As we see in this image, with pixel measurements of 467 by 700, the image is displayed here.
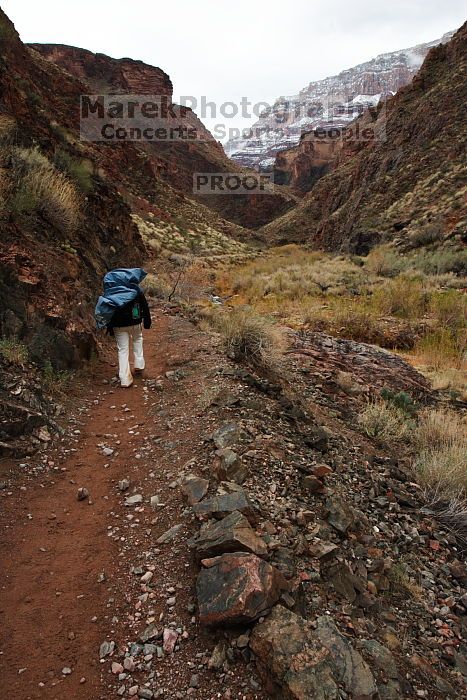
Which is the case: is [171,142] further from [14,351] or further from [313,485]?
[313,485]

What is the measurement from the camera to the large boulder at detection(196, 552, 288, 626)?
1.86 metres

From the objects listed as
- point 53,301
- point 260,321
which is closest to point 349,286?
point 260,321

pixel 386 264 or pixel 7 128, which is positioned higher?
pixel 7 128

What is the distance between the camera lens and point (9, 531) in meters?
2.61

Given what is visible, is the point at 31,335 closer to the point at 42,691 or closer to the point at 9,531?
the point at 9,531

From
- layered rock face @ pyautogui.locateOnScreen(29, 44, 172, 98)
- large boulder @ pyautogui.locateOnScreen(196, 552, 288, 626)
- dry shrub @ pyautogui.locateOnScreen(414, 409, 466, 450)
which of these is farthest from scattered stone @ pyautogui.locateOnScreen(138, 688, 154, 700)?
layered rock face @ pyautogui.locateOnScreen(29, 44, 172, 98)

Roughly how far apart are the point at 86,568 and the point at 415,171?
30876 mm

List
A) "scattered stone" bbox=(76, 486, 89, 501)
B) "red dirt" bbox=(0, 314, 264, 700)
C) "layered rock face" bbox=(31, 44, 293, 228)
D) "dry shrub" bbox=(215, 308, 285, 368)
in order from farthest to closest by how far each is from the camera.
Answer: "layered rock face" bbox=(31, 44, 293, 228), "dry shrub" bbox=(215, 308, 285, 368), "scattered stone" bbox=(76, 486, 89, 501), "red dirt" bbox=(0, 314, 264, 700)

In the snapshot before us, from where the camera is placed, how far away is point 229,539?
86.7 inches

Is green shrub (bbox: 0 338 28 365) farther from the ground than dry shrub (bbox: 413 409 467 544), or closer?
farther from the ground

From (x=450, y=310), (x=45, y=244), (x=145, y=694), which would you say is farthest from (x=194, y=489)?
(x=450, y=310)

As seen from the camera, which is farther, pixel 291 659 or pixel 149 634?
pixel 149 634

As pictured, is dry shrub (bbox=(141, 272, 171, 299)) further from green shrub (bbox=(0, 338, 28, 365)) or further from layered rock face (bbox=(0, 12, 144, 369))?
green shrub (bbox=(0, 338, 28, 365))

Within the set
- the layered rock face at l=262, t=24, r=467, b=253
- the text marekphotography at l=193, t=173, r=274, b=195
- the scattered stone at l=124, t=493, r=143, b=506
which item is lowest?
the scattered stone at l=124, t=493, r=143, b=506
